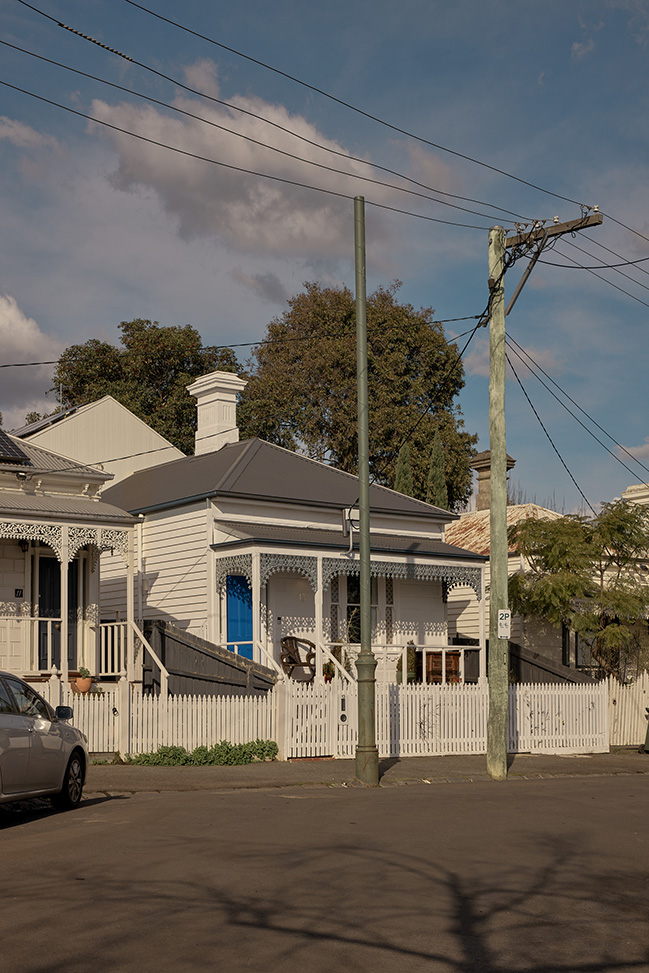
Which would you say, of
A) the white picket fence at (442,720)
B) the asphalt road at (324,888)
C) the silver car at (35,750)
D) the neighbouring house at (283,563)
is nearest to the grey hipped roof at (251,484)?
the neighbouring house at (283,563)

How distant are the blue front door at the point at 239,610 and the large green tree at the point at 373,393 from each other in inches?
897

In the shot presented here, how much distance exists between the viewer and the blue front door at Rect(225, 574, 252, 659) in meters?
25.6

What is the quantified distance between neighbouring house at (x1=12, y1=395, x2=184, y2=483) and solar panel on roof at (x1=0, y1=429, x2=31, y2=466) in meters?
10.3

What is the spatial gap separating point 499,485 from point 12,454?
995 cm

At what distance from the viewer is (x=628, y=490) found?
3797 cm

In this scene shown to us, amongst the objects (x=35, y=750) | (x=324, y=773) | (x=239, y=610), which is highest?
(x=239, y=610)

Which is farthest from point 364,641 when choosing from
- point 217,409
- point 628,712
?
point 217,409

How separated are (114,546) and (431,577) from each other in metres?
7.95

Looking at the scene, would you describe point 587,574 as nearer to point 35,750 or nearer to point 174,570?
point 174,570

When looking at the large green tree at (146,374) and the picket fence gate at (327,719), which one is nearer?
the picket fence gate at (327,719)

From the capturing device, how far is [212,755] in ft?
62.2

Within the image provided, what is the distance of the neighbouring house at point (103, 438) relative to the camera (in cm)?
3512

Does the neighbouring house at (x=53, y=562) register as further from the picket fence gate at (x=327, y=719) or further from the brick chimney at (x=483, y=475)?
the brick chimney at (x=483, y=475)

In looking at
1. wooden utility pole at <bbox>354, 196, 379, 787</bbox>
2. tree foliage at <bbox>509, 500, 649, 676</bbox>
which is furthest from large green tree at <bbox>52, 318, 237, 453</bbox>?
wooden utility pole at <bbox>354, 196, 379, 787</bbox>
